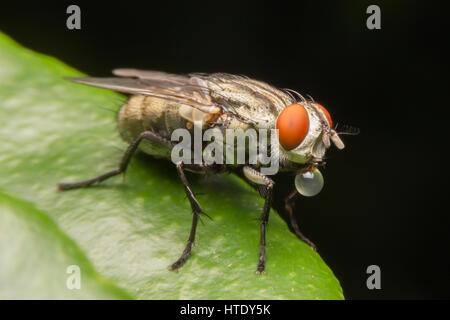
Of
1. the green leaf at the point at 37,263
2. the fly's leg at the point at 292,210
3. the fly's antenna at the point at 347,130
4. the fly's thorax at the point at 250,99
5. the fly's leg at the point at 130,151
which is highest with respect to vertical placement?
the fly's thorax at the point at 250,99

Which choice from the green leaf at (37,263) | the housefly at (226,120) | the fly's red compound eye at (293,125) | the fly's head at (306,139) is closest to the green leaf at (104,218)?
the green leaf at (37,263)

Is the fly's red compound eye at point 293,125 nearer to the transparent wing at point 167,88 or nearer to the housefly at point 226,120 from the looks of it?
the housefly at point 226,120

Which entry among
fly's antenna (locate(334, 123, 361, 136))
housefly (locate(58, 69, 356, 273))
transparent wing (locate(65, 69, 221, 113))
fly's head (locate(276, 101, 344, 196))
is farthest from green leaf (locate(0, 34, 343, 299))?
fly's antenna (locate(334, 123, 361, 136))

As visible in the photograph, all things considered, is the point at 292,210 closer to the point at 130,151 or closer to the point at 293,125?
the point at 293,125

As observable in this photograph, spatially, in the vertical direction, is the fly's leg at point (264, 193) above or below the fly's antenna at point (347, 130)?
below

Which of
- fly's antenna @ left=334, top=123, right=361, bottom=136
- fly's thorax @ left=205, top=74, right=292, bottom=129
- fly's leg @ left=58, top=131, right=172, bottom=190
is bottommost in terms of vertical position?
fly's leg @ left=58, top=131, right=172, bottom=190

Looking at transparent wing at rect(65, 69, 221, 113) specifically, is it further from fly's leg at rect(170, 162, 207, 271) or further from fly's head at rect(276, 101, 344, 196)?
fly's head at rect(276, 101, 344, 196)

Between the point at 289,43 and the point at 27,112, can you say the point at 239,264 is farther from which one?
the point at 289,43
